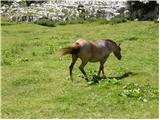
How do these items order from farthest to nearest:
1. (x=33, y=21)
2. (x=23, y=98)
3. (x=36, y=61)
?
(x=33, y=21) < (x=36, y=61) < (x=23, y=98)

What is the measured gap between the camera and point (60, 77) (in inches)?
827

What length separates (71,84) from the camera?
63.3 ft

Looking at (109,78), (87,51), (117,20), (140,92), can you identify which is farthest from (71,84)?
(117,20)

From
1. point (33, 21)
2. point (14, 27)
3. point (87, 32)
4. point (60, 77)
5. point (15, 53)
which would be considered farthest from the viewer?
point (33, 21)

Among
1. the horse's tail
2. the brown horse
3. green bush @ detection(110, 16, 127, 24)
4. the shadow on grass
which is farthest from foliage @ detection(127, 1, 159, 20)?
the horse's tail

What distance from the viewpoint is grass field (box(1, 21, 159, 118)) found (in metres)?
15.3

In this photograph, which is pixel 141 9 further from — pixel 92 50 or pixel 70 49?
pixel 70 49

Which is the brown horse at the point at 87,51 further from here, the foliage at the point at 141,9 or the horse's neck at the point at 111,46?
the foliage at the point at 141,9

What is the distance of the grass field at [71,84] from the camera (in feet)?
50.2

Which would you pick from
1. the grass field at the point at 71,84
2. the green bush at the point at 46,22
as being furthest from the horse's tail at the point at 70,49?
the green bush at the point at 46,22

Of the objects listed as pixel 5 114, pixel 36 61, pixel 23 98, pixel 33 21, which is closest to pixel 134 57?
pixel 36 61

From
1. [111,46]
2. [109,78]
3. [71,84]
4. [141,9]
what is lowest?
[141,9]

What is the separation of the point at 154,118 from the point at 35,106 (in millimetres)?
3923

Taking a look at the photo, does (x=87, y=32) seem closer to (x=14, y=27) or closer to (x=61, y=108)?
(x=14, y=27)
